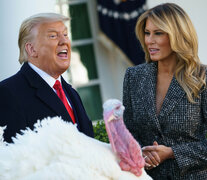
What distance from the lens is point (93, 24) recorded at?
775 centimetres

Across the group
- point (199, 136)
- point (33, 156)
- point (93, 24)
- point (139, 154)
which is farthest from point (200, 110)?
point (93, 24)

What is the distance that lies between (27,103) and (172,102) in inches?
45.3

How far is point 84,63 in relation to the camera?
25.8ft

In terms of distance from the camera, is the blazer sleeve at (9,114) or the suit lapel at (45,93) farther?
the suit lapel at (45,93)

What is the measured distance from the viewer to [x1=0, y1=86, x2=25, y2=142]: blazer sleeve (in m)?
2.78

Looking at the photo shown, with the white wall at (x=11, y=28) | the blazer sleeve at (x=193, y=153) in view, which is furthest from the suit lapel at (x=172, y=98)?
the white wall at (x=11, y=28)

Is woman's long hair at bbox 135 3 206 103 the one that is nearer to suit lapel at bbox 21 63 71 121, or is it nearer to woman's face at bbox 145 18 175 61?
woman's face at bbox 145 18 175 61

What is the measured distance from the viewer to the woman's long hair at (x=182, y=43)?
3332 mm

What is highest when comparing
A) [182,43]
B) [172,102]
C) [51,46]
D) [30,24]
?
[30,24]

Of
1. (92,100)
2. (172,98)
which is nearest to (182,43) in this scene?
(172,98)

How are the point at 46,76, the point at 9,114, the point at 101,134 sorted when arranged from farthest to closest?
the point at 101,134 → the point at 46,76 → the point at 9,114

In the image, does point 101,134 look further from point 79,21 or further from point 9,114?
point 79,21

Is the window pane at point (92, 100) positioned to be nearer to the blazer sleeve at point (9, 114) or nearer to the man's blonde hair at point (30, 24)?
the man's blonde hair at point (30, 24)

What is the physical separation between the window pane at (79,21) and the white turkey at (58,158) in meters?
5.69
